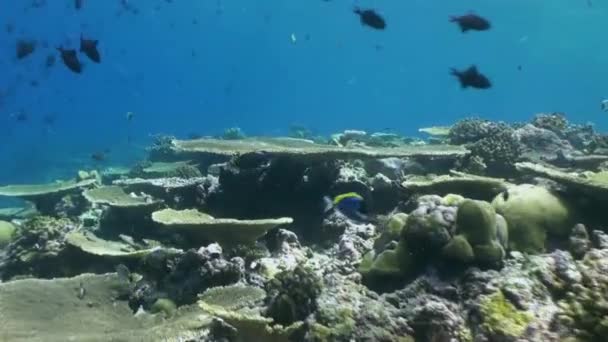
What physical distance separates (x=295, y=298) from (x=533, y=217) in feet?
8.88

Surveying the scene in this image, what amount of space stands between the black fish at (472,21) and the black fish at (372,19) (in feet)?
4.29

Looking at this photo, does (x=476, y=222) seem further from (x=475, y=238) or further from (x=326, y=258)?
(x=326, y=258)

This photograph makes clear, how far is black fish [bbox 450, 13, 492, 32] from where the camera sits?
8969 mm

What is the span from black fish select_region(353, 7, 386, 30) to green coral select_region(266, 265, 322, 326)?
647 centimetres

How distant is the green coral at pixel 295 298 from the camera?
4230mm

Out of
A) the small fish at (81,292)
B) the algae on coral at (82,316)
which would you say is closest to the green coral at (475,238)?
the algae on coral at (82,316)

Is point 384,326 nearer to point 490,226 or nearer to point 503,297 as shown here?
point 503,297

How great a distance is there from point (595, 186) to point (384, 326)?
9.20ft

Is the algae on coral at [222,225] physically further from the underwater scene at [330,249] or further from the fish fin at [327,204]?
the fish fin at [327,204]

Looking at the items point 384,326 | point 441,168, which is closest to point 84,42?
point 441,168

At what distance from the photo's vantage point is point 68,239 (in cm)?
696

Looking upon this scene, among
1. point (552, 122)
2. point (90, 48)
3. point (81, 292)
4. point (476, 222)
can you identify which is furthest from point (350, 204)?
point (552, 122)

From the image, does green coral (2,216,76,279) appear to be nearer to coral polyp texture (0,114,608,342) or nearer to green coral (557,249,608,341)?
coral polyp texture (0,114,608,342)

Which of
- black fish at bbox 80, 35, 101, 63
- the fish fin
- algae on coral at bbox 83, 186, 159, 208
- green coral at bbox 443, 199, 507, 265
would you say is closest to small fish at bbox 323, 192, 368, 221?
the fish fin
